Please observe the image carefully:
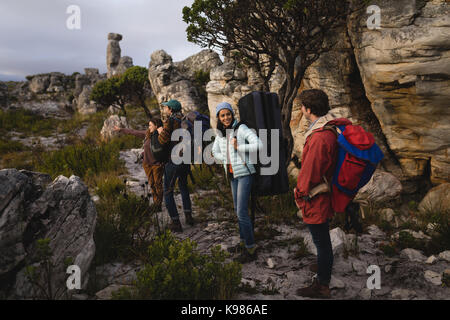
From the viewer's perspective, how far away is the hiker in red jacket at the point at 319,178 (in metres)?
2.32

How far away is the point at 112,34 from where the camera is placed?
127 feet

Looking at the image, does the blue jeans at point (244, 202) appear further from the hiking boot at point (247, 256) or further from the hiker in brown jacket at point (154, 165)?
the hiker in brown jacket at point (154, 165)

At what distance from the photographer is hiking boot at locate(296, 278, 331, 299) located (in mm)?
2637

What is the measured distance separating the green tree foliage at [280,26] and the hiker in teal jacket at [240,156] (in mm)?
2860

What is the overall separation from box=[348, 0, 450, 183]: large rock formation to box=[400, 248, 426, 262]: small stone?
3.13 metres

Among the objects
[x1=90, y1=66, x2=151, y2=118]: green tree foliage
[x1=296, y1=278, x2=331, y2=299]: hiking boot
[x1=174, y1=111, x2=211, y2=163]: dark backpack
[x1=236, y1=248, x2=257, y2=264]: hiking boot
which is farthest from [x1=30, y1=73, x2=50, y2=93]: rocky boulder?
[x1=296, y1=278, x2=331, y2=299]: hiking boot

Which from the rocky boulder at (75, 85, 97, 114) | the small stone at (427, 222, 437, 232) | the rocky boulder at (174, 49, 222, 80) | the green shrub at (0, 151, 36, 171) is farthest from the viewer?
the rocky boulder at (75, 85, 97, 114)

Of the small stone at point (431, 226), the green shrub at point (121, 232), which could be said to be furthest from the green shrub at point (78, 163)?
the small stone at point (431, 226)

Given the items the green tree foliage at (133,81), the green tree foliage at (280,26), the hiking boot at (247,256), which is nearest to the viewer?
the hiking boot at (247,256)

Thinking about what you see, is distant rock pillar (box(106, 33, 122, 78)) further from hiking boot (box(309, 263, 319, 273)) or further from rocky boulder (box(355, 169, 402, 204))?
hiking boot (box(309, 263, 319, 273))

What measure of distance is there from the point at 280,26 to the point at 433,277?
5.52 metres

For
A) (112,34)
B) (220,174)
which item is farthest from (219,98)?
(112,34)

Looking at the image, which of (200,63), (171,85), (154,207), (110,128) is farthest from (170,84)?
(154,207)

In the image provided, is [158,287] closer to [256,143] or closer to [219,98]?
[256,143]
